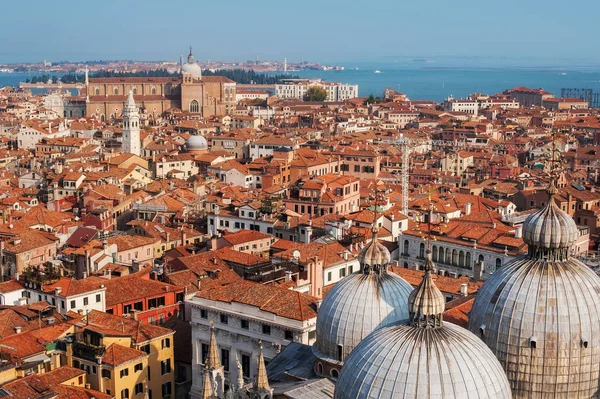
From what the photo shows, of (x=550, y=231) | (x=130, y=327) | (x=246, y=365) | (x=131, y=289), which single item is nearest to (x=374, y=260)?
(x=550, y=231)

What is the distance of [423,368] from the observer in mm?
11961

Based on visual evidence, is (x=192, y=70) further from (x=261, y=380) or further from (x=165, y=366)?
(x=261, y=380)

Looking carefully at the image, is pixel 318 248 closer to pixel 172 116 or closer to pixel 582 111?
pixel 172 116

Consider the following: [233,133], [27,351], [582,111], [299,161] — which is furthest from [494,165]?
[582,111]

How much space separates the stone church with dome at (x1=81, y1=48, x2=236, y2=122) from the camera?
360 ft

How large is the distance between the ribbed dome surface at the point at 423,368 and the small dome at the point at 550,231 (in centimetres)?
347

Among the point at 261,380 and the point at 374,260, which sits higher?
the point at 374,260

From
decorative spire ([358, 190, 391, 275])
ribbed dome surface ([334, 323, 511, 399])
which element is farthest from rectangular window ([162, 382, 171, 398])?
ribbed dome surface ([334, 323, 511, 399])

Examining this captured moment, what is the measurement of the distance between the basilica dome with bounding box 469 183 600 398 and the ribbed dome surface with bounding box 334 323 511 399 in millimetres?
2310

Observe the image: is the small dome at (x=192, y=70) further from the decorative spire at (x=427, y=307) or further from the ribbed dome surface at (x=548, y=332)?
the decorative spire at (x=427, y=307)

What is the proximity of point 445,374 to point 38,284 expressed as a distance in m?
17.1

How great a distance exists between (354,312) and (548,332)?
140 inches

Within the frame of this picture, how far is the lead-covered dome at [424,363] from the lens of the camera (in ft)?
39.0

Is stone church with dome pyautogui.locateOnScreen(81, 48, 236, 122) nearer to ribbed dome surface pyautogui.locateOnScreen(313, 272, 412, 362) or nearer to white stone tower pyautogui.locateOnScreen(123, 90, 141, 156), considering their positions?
white stone tower pyautogui.locateOnScreen(123, 90, 141, 156)
